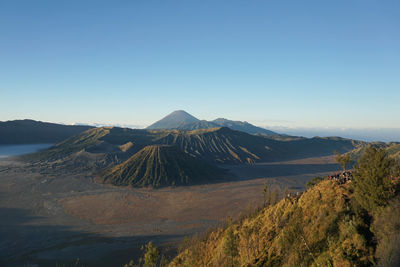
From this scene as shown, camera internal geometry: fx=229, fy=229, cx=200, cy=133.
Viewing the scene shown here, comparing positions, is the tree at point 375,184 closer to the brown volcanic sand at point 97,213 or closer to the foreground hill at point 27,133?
the brown volcanic sand at point 97,213

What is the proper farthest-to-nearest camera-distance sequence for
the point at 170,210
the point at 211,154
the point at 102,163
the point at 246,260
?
1. the point at 211,154
2. the point at 102,163
3. the point at 170,210
4. the point at 246,260

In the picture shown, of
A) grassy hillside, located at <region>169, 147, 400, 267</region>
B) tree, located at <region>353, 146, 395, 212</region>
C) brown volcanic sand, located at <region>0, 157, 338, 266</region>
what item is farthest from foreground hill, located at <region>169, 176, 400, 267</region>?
brown volcanic sand, located at <region>0, 157, 338, 266</region>

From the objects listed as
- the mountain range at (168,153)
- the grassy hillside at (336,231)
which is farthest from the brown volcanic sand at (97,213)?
the grassy hillside at (336,231)

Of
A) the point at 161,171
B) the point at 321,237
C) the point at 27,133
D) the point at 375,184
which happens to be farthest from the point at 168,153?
the point at 27,133

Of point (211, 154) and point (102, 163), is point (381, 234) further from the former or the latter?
point (211, 154)

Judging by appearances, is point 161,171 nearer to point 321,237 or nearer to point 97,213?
point 97,213

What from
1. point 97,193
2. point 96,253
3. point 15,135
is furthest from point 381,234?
point 15,135
